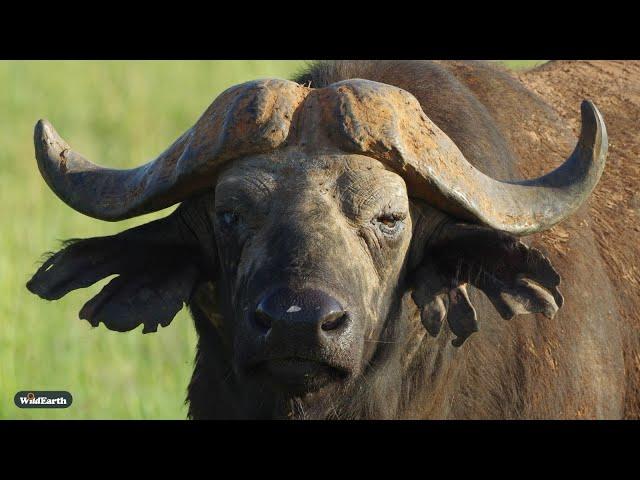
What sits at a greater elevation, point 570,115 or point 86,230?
point 570,115

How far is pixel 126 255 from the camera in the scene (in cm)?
648

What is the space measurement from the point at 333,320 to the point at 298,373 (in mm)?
272

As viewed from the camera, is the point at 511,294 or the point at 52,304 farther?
the point at 52,304

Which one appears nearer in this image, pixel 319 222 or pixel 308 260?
pixel 308 260

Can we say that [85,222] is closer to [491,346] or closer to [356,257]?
[491,346]

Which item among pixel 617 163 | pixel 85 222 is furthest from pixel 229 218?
pixel 85 222

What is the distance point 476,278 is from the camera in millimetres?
6230

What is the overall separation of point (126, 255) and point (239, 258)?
0.68 m

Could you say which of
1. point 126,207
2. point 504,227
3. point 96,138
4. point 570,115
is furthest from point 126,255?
point 96,138

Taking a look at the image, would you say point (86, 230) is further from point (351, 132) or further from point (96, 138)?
point (351, 132)

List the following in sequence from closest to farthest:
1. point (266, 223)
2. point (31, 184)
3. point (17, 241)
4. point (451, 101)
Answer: point (266, 223)
point (451, 101)
point (17, 241)
point (31, 184)

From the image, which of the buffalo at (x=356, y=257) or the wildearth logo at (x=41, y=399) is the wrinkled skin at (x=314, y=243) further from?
the wildearth logo at (x=41, y=399)

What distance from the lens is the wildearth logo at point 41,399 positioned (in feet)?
29.7

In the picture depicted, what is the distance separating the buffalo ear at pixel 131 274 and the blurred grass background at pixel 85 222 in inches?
32.9
